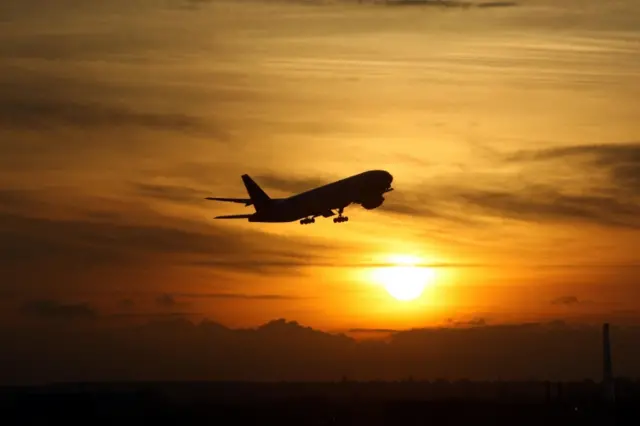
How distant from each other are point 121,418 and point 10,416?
50.2 ft

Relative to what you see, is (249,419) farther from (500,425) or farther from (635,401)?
(635,401)

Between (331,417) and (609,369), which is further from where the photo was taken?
(609,369)

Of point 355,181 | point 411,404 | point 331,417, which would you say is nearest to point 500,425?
point 331,417

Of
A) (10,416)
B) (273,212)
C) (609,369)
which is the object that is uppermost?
(273,212)

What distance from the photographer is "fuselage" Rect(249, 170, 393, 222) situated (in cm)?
18675

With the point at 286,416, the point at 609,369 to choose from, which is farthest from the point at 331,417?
the point at 609,369

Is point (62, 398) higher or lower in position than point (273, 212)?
lower

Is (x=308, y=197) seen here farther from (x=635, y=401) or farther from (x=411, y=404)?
(x=635, y=401)

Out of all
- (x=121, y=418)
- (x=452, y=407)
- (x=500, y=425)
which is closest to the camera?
(x=500, y=425)

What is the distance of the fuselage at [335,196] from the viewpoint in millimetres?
186750

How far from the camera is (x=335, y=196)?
18700cm

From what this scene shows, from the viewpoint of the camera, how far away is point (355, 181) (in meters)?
188

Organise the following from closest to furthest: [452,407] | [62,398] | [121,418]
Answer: [121,418] → [452,407] → [62,398]

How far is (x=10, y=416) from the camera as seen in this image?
6122 inches
